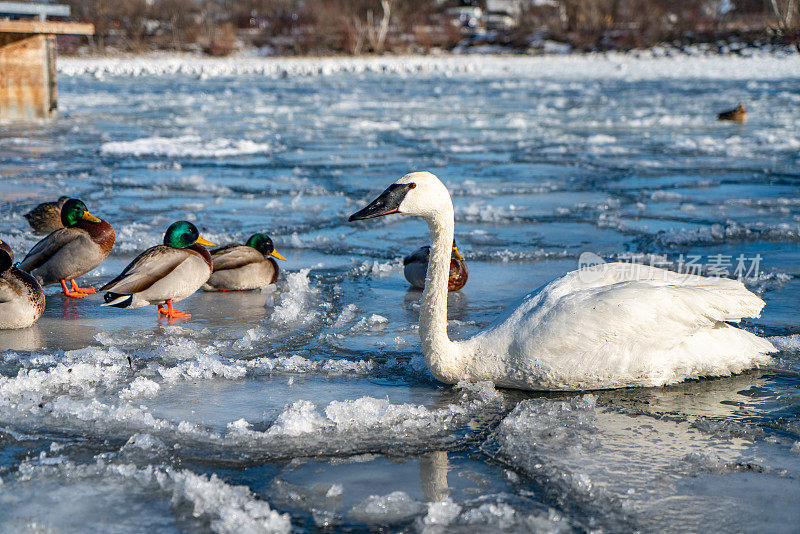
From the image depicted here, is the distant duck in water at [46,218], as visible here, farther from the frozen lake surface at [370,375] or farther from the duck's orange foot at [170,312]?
the duck's orange foot at [170,312]

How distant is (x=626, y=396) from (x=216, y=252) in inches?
103

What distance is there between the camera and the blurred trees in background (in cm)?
3875

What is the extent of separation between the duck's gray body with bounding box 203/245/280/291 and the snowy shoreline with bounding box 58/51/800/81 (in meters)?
20.8

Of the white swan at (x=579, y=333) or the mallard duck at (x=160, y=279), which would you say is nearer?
the white swan at (x=579, y=333)

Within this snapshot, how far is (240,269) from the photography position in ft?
16.9

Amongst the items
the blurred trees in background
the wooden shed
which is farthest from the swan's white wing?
the blurred trees in background

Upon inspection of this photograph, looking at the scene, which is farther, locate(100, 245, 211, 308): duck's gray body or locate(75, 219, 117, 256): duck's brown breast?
locate(75, 219, 117, 256): duck's brown breast

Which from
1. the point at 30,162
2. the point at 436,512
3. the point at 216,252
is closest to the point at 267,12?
the point at 30,162

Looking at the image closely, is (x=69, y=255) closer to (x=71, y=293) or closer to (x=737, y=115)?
(x=71, y=293)

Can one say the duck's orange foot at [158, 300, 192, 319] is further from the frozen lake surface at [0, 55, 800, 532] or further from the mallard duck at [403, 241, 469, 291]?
the mallard duck at [403, 241, 469, 291]

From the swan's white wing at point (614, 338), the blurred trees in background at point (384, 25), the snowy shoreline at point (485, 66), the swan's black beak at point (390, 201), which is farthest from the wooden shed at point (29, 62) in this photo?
A: the blurred trees in background at point (384, 25)

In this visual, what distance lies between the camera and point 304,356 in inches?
161

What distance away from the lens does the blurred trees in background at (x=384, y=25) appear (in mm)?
38750

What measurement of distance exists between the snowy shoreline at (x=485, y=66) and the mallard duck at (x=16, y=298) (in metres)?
21.9
